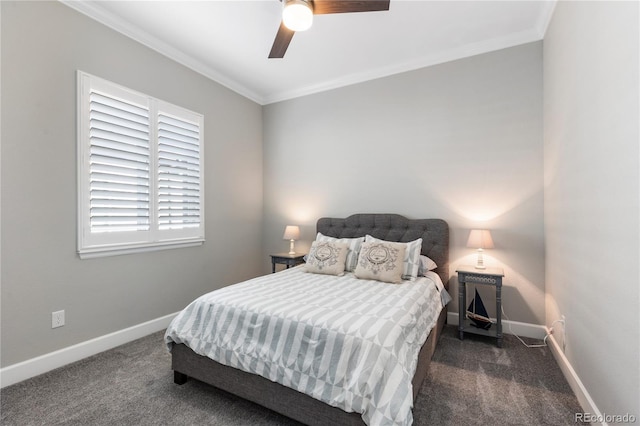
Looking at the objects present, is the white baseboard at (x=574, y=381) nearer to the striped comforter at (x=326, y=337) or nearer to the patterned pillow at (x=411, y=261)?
the striped comforter at (x=326, y=337)

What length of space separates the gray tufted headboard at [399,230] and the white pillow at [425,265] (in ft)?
0.38

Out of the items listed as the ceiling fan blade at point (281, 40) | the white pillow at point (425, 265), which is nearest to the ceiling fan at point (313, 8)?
the ceiling fan blade at point (281, 40)

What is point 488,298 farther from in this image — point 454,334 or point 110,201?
point 110,201

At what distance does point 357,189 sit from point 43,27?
10.7 feet

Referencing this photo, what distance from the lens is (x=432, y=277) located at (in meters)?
2.90

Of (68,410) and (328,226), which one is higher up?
(328,226)

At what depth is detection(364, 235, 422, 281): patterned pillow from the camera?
2.81 meters

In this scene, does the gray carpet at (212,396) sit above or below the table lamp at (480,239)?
below

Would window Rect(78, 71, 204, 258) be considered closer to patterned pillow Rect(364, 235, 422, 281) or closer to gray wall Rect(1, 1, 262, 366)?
gray wall Rect(1, 1, 262, 366)

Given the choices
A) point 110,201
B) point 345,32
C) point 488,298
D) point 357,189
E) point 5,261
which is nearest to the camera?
point 5,261

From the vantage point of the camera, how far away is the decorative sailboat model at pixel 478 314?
111 inches

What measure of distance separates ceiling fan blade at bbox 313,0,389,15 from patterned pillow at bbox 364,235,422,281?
79.7 inches

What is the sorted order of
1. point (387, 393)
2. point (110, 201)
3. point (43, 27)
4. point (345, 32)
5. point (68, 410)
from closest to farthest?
point (387, 393), point (68, 410), point (43, 27), point (110, 201), point (345, 32)

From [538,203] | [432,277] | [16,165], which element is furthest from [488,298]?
[16,165]
